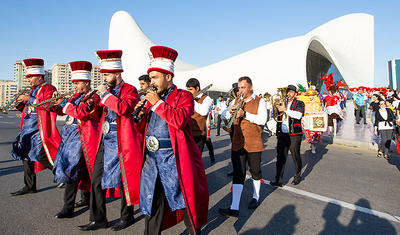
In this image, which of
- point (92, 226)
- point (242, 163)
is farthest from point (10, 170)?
point (242, 163)

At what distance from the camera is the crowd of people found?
2.11 m

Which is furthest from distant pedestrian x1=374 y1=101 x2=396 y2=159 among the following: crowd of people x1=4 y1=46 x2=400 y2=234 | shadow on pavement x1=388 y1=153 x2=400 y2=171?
crowd of people x1=4 y1=46 x2=400 y2=234

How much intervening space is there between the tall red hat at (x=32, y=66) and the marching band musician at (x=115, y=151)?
5.56 ft

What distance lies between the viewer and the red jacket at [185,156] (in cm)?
201

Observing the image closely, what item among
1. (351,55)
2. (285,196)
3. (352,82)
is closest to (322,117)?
(285,196)

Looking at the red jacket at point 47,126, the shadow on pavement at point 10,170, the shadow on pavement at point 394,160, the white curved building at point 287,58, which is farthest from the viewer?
the white curved building at point 287,58

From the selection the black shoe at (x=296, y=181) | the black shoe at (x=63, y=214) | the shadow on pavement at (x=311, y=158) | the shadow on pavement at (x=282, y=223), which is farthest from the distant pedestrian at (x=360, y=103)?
the black shoe at (x=63, y=214)

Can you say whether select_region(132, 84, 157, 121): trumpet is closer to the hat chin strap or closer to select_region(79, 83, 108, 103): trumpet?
select_region(79, 83, 108, 103): trumpet

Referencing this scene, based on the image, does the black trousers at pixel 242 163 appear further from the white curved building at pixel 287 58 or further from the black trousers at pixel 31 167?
the white curved building at pixel 287 58

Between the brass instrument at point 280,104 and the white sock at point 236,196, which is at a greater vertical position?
the brass instrument at point 280,104

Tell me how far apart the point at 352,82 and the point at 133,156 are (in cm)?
3947

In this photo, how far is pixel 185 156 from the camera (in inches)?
84.0

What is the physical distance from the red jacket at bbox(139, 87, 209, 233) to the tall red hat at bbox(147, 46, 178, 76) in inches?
8.0

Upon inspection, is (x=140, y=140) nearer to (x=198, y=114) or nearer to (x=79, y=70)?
(x=79, y=70)
